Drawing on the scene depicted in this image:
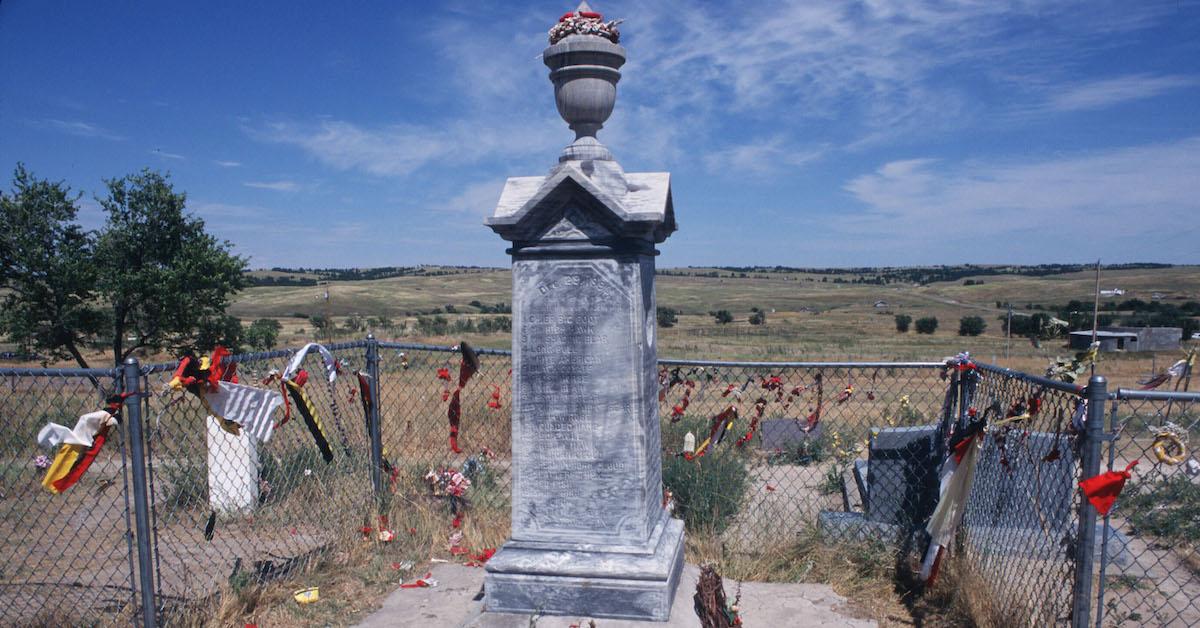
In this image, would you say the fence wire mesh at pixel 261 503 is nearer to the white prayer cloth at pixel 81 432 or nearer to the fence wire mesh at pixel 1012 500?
the white prayer cloth at pixel 81 432

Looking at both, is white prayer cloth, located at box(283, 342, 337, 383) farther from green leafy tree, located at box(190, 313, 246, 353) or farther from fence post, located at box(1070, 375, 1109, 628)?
green leafy tree, located at box(190, 313, 246, 353)

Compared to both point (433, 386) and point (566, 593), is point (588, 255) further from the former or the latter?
point (433, 386)

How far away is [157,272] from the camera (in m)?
18.1

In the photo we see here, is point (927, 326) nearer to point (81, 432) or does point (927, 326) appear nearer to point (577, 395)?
point (577, 395)

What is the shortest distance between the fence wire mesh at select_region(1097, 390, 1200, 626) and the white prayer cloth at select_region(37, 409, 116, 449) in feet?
14.1

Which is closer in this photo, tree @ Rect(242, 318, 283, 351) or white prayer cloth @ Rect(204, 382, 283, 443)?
white prayer cloth @ Rect(204, 382, 283, 443)

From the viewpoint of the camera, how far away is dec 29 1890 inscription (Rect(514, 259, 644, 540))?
→ 3.56 metres

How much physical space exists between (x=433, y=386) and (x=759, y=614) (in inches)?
516

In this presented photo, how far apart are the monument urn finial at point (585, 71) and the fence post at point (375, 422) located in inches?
103

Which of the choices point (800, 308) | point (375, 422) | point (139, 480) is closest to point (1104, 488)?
point (139, 480)

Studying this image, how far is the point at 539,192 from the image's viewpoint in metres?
3.51

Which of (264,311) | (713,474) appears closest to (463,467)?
(713,474)

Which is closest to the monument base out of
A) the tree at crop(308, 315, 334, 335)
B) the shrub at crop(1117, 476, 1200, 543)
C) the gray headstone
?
the gray headstone

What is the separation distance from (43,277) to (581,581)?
19.1 m
